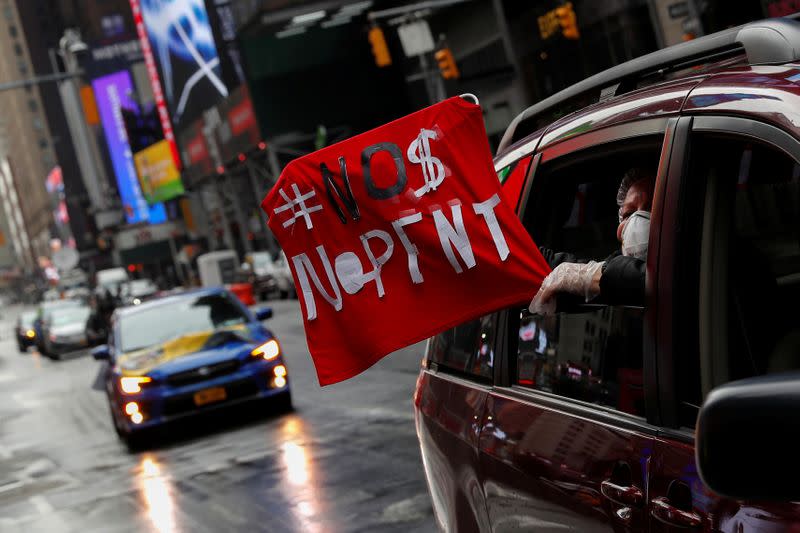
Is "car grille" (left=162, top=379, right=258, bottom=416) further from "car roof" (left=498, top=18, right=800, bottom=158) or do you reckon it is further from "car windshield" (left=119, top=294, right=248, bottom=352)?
"car roof" (left=498, top=18, right=800, bottom=158)

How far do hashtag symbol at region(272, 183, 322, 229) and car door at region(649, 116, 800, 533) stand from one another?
104cm

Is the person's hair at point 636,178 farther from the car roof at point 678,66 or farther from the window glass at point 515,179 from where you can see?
the window glass at point 515,179

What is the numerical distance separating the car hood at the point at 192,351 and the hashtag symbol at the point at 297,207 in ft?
30.6

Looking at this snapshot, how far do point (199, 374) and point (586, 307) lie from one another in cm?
995

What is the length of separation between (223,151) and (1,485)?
49251mm

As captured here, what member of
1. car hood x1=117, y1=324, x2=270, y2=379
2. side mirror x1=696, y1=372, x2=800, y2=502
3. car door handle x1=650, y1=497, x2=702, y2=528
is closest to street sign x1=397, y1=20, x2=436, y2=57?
car hood x1=117, y1=324, x2=270, y2=379

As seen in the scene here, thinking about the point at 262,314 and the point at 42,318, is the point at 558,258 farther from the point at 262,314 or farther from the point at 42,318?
the point at 42,318

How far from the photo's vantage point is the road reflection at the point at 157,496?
8.25 m

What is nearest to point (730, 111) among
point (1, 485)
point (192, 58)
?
point (1, 485)

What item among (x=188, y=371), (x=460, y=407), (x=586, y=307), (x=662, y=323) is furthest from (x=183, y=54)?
(x=662, y=323)

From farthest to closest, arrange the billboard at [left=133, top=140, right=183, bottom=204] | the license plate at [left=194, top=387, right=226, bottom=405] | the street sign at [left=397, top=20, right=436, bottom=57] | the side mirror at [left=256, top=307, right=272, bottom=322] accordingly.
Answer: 1. the billboard at [left=133, top=140, right=183, bottom=204]
2. the street sign at [left=397, top=20, right=436, bottom=57]
3. the side mirror at [left=256, top=307, right=272, bottom=322]
4. the license plate at [left=194, top=387, right=226, bottom=405]

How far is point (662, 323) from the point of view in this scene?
2342mm

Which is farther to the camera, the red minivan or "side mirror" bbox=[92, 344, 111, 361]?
"side mirror" bbox=[92, 344, 111, 361]

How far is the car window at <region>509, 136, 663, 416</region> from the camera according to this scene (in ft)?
8.36
